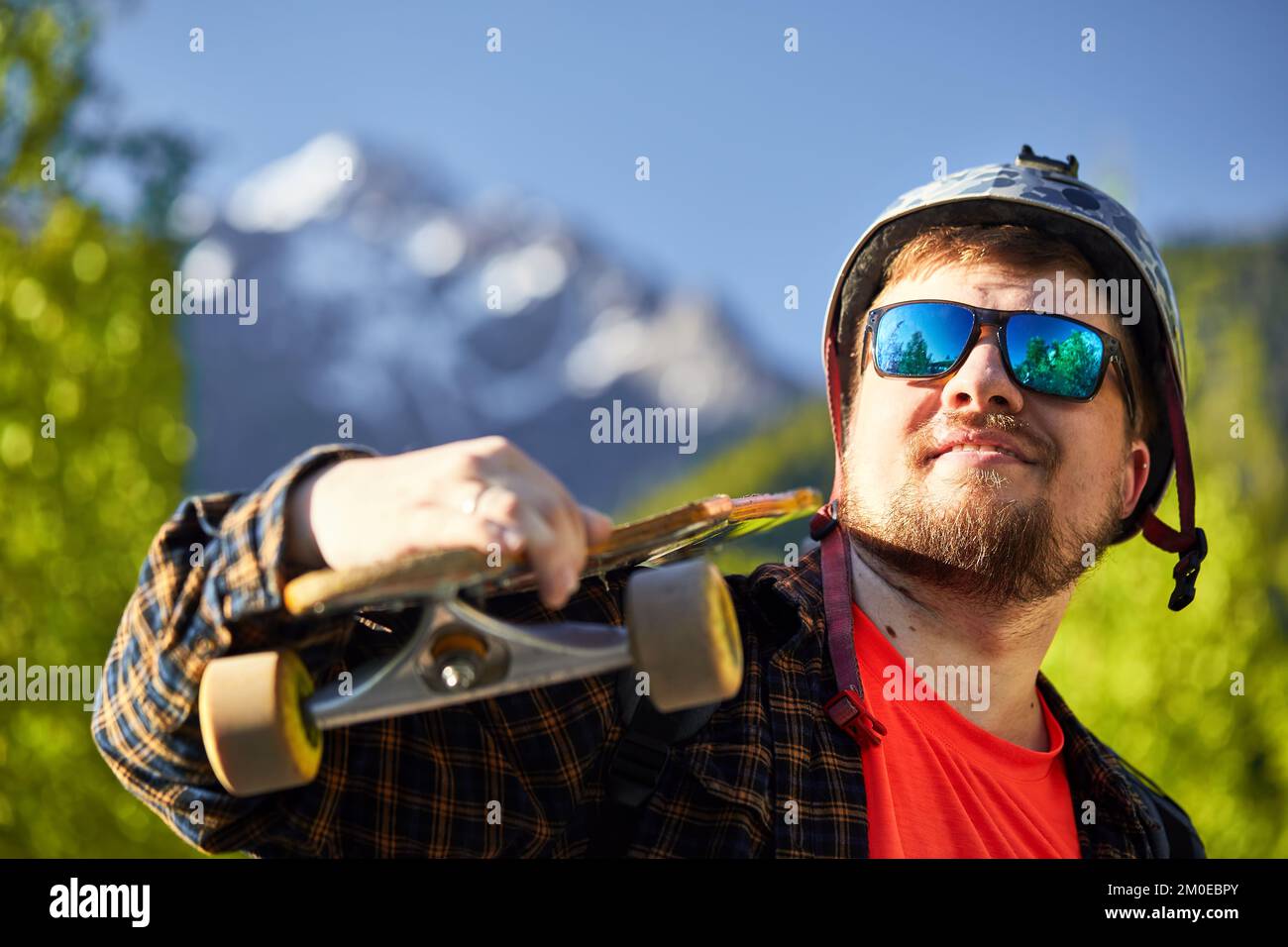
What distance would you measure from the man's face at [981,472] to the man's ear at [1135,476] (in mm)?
362

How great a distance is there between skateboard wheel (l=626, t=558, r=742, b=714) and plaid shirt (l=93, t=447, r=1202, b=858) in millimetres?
461

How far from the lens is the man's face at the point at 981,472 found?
9.37 ft

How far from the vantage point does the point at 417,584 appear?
1536mm

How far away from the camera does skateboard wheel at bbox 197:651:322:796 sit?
5.35 ft

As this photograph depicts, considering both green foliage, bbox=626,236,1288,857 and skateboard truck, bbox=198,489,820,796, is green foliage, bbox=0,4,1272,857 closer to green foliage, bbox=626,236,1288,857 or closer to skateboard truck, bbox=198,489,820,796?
green foliage, bbox=626,236,1288,857

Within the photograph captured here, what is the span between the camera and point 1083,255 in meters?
3.28

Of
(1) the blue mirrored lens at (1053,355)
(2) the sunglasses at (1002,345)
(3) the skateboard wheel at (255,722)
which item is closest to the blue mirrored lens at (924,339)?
(2) the sunglasses at (1002,345)

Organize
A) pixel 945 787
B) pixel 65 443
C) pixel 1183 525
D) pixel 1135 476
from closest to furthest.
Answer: pixel 945 787 → pixel 1183 525 → pixel 1135 476 → pixel 65 443

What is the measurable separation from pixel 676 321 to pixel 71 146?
325ft

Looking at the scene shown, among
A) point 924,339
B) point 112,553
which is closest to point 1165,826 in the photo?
point 924,339

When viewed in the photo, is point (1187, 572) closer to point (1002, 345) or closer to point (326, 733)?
point (1002, 345)

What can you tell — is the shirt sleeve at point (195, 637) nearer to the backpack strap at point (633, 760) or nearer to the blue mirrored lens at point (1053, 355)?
the backpack strap at point (633, 760)

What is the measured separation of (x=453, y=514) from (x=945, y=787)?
1.45m
